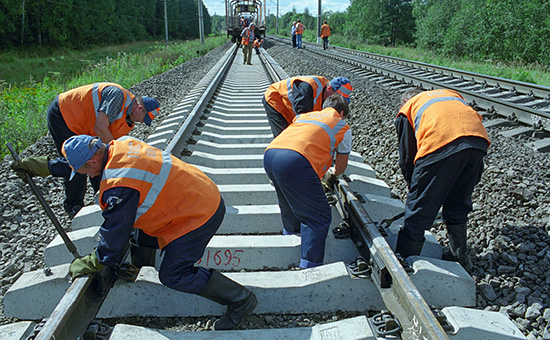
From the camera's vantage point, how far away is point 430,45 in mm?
35906

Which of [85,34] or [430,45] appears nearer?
[430,45]

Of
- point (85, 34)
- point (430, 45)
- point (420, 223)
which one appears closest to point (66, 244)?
point (420, 223)

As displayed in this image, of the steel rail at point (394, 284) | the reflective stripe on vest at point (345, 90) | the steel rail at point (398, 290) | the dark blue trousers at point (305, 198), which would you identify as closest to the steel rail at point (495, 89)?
the reflective stripe on vest at point (345, 90)

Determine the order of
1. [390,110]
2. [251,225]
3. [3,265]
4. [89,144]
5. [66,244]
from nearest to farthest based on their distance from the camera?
[89,144]
[66,244]
[3,265]
[251,225]
[390,110]

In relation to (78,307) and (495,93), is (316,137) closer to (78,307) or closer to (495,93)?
(78,307)

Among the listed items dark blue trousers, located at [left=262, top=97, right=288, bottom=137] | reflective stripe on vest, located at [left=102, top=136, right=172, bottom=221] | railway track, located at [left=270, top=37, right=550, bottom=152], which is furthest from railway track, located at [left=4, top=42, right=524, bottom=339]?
railway track, located at [left=270, top=37, right=550, bottom=152]

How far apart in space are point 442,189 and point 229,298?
1721 millimetres

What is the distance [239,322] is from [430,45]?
38070 millimetres

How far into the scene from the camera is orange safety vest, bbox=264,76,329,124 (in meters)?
4.32

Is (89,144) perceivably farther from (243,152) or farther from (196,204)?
(243,152)

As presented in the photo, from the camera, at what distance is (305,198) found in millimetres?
3078

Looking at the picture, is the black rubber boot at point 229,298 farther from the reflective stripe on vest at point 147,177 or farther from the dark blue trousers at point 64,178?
the dark blue trousers at point 64,178

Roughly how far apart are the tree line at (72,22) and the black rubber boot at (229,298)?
1405 inches

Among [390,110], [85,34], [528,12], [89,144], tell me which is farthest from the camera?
[85,34]
